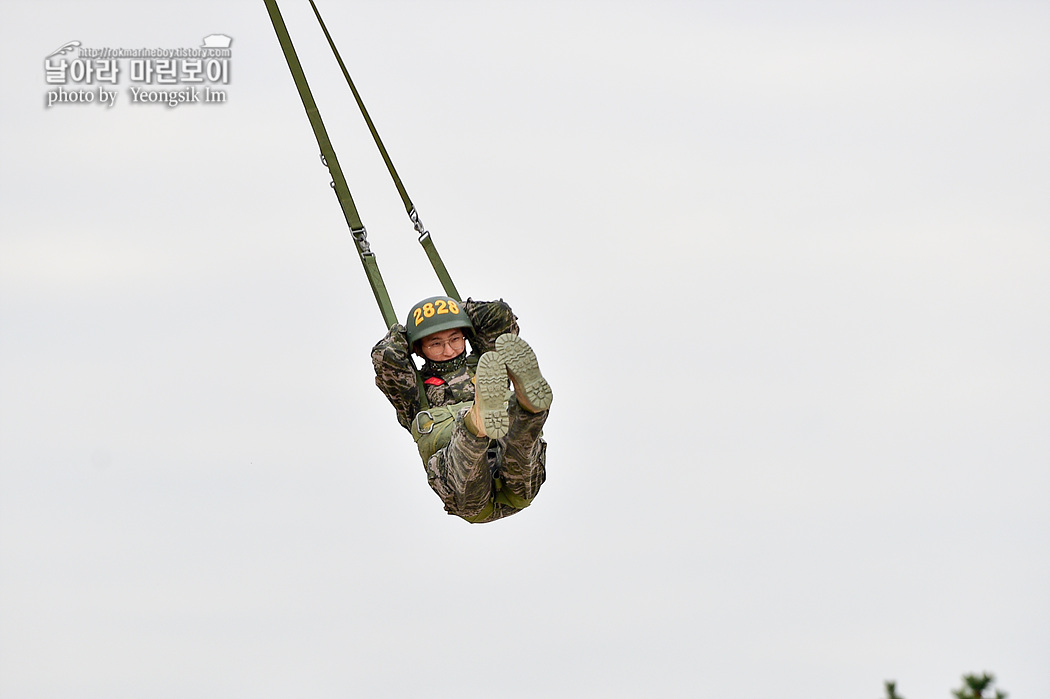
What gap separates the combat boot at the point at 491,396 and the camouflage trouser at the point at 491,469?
482 mm

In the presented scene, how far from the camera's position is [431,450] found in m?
15.4

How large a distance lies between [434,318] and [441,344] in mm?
301

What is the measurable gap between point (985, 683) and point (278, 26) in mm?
11212

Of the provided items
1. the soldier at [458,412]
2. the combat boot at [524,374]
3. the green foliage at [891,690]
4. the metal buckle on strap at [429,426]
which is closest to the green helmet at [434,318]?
the soldier at [458,412]

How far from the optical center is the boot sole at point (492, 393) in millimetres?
13227

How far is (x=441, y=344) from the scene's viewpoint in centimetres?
1577

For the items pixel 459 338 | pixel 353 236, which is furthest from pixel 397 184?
pixel 459 338

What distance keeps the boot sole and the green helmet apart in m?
2.22

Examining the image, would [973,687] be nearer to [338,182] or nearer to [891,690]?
[891,690]

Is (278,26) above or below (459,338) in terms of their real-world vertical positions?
above

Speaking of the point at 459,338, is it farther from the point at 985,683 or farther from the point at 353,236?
the point at 985,683

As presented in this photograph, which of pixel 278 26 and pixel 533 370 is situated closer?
pixel 533 370

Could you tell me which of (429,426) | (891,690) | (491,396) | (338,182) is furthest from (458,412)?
(891,690)

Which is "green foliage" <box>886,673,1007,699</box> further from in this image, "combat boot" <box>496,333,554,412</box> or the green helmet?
the green helmet
